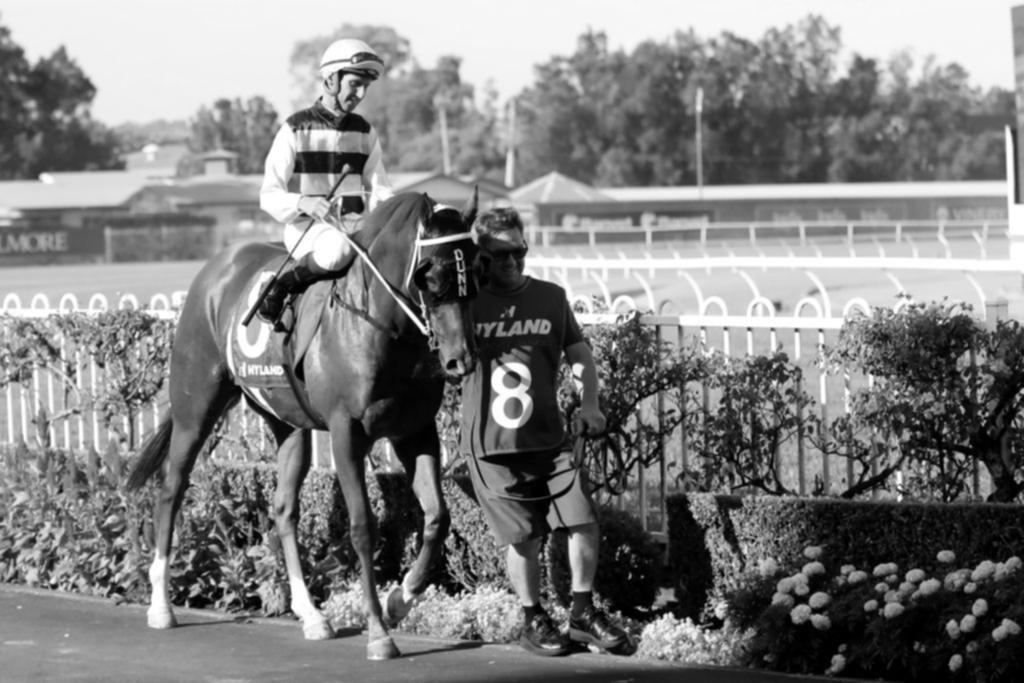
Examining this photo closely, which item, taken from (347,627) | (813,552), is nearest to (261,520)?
(347,627)

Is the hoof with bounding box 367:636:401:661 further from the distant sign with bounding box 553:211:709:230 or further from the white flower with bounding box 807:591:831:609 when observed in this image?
the distant sign with bounding box 553:211:709:230

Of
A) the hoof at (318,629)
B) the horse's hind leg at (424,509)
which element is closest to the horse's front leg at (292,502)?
the hoof at (318,629)

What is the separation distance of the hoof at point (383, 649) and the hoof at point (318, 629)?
514 mm

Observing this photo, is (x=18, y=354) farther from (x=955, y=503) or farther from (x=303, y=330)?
(x=955, y=503)

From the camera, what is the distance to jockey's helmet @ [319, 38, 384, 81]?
6840mm

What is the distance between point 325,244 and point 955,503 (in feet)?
8.53

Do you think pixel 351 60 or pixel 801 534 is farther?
pixel 351 60

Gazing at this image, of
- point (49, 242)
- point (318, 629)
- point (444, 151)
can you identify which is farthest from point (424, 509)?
point (444, 151)

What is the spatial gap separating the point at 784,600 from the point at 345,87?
2.77 metres

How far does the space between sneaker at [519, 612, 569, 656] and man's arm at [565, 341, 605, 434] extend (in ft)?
2.44

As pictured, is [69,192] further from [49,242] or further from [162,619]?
[162,619]

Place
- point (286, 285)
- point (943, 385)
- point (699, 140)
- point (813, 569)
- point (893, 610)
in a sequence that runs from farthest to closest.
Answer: point (699, 140) → point (286, 285) → point (943, 385) → point (813, 569) → point (893, 610)

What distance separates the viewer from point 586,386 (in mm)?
6211

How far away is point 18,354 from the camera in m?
9.91
